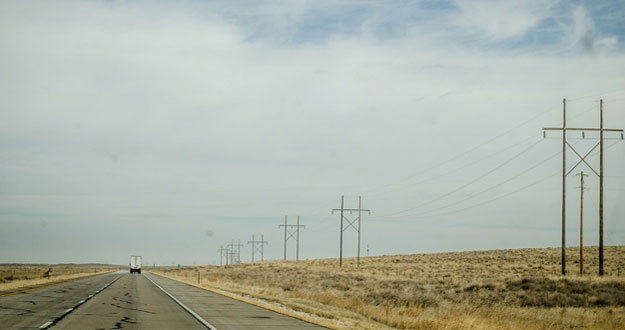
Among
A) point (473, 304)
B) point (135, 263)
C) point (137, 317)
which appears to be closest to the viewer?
point (137, 317)

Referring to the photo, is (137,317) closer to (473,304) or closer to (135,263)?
(473,304)

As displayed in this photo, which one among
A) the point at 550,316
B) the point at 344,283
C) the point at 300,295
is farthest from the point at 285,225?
the point at 550,316

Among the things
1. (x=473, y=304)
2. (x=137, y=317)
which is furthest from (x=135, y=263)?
(x=137, y=317)

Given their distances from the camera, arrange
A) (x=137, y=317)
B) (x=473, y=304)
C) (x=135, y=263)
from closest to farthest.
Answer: (x=137, y=317)
(x=473, y=304)
(x=135, y=263)

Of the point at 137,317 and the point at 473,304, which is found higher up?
the point at 137,317

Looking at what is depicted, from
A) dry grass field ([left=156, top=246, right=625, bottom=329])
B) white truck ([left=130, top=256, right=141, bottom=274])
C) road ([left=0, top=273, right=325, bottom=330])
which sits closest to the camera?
road ([left=0, top=273, right=325, bottom=330])

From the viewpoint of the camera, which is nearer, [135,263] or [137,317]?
[137,317]

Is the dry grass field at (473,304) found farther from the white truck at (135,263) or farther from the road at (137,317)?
the white truck at (135,263)

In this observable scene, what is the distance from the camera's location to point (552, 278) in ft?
117

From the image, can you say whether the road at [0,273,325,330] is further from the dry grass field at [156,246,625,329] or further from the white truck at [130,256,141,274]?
the white truck at [130,256,141,274]

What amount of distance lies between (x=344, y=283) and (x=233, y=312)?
25.3 metres

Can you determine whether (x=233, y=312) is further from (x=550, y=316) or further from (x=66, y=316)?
(x=550, y=316)

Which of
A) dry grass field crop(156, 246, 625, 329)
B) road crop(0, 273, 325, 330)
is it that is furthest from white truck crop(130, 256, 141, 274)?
road crop(0, 273, 325, 330)

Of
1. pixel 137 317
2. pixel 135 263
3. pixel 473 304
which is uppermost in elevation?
pixel 137 317
